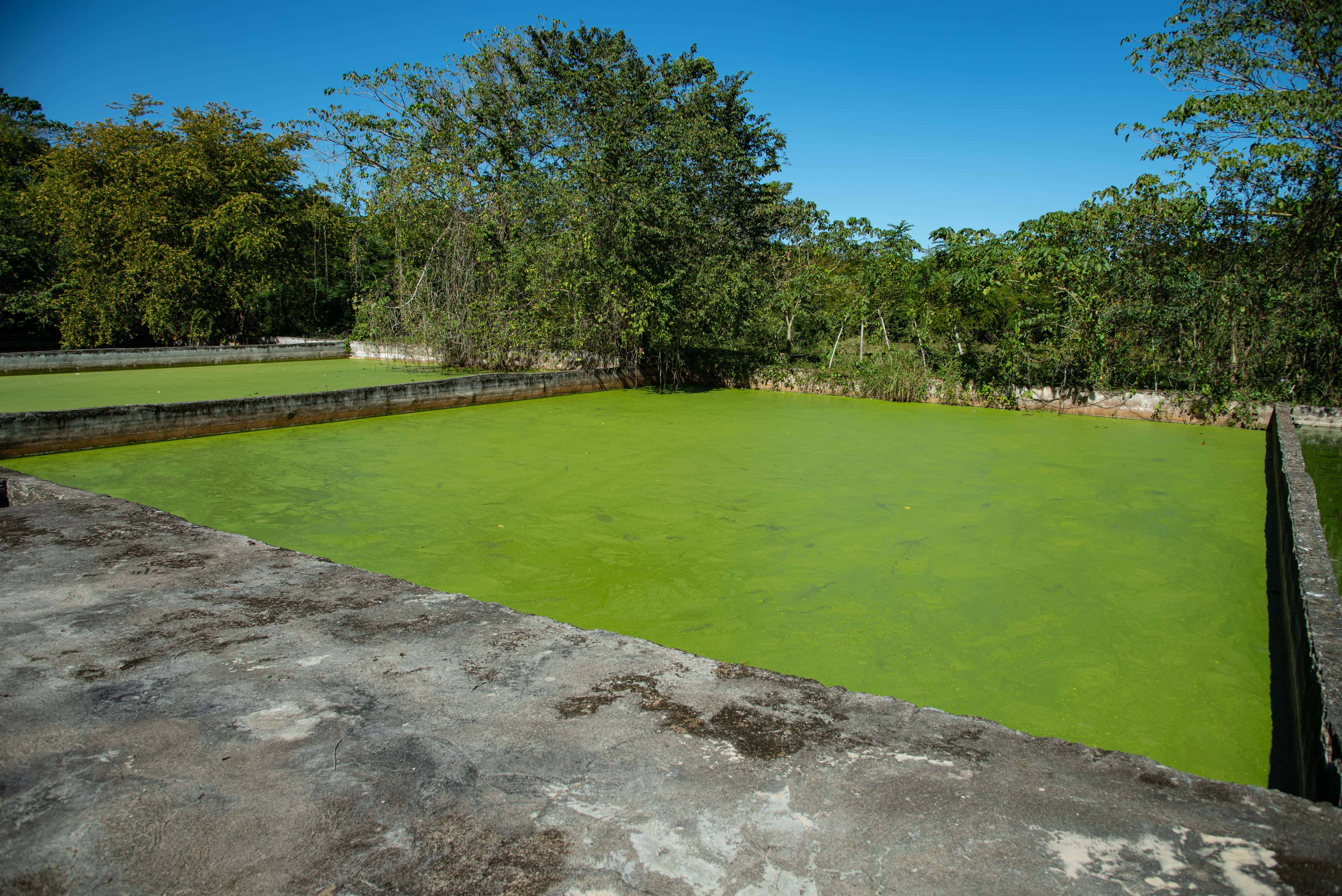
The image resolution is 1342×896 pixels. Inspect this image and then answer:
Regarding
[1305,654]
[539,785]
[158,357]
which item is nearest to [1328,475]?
[1305,654]

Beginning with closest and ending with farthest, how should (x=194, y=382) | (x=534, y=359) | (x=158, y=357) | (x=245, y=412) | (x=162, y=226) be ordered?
(x=245, y=412) < (x=194, y=382) < (x=534, y=359) < (x=158, y=357) < (x=162, y=226)

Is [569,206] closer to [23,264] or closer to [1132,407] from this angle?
[1132,407]

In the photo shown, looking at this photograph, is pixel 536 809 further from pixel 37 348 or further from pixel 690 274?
pixel 37 348

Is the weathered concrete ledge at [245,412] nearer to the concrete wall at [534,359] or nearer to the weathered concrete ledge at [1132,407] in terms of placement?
the concrete wall at [534,359]

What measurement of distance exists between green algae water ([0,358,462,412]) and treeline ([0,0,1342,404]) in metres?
1.15

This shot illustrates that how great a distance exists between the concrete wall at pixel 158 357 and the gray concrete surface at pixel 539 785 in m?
13.6

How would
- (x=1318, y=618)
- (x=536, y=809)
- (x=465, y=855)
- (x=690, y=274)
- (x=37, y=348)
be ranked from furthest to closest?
(x=37, y=348)
(x=690, y=274)
(x=1318, y=618)
(x=536, y=809)
(x=465, y=855)

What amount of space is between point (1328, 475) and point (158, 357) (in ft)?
54.1

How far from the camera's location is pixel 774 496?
192 inches

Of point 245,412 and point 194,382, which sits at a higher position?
point 245,412

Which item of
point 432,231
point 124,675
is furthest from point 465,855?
point 432,231

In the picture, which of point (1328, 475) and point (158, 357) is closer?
point (1328, 475)

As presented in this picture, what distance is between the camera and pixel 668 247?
1115 cm

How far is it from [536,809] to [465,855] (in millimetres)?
135
